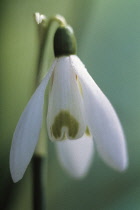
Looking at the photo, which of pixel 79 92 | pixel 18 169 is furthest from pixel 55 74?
pixel 18 169

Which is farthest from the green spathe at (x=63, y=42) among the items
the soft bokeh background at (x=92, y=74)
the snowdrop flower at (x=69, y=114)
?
the soft bokeh background at (x=92, y=74)

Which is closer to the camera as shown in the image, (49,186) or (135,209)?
(135,209)

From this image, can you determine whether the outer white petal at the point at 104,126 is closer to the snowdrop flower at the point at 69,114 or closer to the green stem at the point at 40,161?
the snowdrop flower at the point at 69,114

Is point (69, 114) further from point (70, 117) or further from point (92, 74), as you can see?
point (92, 74)

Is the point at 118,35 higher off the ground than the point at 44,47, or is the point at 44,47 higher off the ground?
the point at 118,35

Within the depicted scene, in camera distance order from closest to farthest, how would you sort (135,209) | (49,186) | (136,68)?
(135,209) → (49,186) → (136,68)

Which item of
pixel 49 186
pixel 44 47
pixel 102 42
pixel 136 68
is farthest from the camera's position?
pixel 102 42

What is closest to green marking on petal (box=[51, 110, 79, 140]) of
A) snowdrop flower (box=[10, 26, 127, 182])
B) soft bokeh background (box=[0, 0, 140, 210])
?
snowdrop flower (box=[10, 26, 127, 182])

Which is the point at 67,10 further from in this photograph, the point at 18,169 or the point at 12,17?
the point at 18,169
